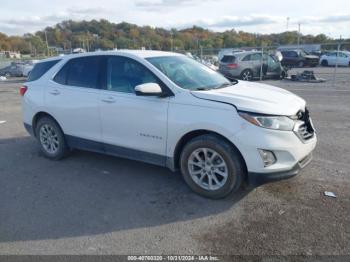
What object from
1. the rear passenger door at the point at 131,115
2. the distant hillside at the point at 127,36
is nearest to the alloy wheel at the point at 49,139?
the rear passenger door at the point at 131,115

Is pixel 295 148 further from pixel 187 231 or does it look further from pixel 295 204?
pixel 187 231

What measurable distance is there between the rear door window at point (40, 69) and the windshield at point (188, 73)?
2.06 m

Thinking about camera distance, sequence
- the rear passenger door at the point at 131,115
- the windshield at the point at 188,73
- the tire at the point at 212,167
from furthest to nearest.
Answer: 1. the windshield at the point at 188,73
2. the rear passenger door at the point at 131,115
3. the tire at the point at 212,167

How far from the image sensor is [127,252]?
2.95 m

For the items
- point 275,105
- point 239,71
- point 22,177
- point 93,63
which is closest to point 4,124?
point 22,177

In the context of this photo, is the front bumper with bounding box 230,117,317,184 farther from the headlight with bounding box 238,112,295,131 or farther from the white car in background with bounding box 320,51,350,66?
the white car in background with bounding box 320,51,350,66

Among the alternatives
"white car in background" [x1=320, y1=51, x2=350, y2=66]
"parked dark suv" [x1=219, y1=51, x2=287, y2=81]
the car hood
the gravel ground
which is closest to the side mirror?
the car hood

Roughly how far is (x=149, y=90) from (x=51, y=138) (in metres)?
2.47

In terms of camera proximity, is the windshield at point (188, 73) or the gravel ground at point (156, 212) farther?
the windshield at point (188, 73)

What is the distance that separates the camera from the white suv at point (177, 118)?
138 inches

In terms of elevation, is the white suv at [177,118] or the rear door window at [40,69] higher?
the rear door window at [40,69]

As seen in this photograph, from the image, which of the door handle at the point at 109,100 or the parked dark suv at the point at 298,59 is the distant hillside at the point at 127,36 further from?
the door handle at the point at 109,100

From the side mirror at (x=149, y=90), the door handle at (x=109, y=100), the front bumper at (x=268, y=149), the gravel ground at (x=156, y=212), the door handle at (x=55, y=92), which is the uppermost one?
the side mirror at (x=149, y=90)

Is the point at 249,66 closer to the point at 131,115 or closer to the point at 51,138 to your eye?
the point at 51,138
